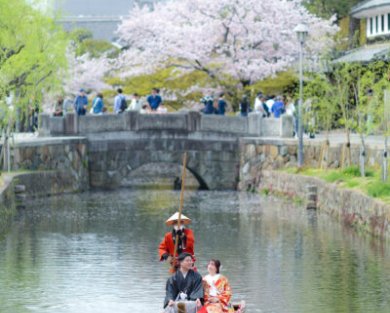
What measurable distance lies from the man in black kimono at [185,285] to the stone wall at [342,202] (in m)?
13.8

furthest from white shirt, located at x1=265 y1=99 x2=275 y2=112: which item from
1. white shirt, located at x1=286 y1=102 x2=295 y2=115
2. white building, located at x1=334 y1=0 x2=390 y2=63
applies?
white building, located at x1=334 y1=0 x2=390 y2=63

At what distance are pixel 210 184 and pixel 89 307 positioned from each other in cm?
3440

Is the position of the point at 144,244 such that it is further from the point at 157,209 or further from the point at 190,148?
the point at 190,148

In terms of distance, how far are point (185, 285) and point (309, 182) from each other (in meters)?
26.7

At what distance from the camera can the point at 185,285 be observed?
2612 centimetres

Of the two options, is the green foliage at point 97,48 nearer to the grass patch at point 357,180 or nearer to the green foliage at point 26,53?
the green foliage at point 26,53

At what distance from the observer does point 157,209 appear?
174 ft

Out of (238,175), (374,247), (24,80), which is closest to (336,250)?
(374,247)

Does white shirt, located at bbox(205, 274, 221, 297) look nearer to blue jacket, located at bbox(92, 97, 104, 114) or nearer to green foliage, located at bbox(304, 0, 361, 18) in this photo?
blue jacket, located at bbox(92, 97, 104, 114)

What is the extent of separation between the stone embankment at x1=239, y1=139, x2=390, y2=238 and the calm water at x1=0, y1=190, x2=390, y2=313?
2.00ft

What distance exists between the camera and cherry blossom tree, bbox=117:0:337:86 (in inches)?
2842

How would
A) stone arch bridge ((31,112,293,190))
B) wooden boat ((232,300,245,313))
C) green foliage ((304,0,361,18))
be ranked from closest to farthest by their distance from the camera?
wooden boat ((232,300,245,313)), stone arch bridge ((31,112,293,190)), green foliage ((304,0,361,18))

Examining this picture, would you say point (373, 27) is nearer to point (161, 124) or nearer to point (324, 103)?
point (161, 124)

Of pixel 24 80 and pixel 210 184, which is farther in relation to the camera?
pixel 210 184
